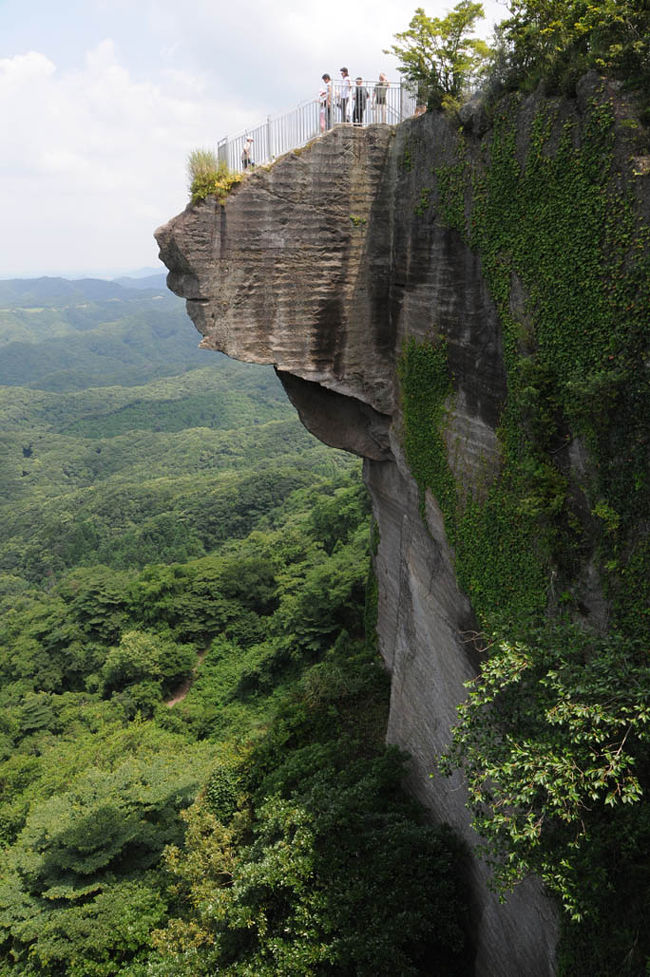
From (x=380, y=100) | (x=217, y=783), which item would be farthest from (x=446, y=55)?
(x=217, y=783)

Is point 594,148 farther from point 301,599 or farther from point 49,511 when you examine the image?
point 49,511

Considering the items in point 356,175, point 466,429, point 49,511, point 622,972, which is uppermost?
point 356,175

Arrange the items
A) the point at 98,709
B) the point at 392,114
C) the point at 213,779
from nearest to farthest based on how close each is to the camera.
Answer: the point at 392,114, the point at 213,779, the point at 98,709

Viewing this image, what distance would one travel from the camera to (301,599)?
22406 mm

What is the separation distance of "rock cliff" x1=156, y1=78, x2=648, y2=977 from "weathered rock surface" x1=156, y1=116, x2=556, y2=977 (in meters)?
0.03

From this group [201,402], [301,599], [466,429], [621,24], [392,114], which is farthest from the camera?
[201,402]

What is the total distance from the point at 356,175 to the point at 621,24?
18.0 feet

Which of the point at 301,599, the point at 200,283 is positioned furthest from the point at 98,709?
the point at 200,283

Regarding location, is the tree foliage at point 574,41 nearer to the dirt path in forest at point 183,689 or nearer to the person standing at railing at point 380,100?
the person standing at railing at point 380,100

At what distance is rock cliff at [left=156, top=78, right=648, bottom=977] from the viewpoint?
9469mm

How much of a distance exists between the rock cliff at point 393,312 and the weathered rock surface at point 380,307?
26 millimetres

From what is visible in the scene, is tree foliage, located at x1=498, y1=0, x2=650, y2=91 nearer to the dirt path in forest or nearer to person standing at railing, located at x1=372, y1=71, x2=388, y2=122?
person standing at railing, located at x1=372, y1=71, x2=388, y2=122

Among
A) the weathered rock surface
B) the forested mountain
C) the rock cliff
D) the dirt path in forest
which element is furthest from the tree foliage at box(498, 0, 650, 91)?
the dirt path in forest

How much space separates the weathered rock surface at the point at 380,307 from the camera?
9.79 metres
